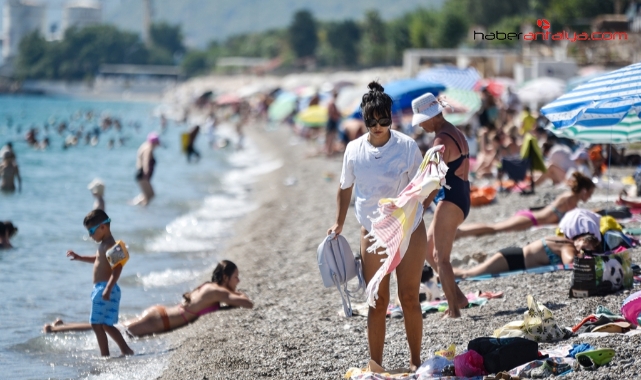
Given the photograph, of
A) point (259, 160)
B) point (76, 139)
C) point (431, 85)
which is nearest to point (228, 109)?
point (76, 139)

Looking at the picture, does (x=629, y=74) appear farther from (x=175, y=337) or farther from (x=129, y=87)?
(x=129, y=87)

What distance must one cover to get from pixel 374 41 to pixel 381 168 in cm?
9871

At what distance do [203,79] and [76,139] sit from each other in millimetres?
107717

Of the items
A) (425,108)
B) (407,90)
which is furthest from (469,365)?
(407,90)

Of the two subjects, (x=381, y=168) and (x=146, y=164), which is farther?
(x=146, y=164)

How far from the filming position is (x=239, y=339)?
6.52 metres

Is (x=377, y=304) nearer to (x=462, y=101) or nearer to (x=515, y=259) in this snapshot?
(x=515, y=259)

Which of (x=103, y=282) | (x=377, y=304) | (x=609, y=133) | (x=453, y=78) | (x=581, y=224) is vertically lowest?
(x=103, y=282)

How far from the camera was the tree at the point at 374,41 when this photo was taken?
97.7m

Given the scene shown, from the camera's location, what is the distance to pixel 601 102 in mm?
6723

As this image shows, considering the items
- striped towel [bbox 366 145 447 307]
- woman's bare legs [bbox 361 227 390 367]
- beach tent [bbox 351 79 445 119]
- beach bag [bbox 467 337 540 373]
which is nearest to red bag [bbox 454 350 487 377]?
beach bag [bbox 467 337 540 373]

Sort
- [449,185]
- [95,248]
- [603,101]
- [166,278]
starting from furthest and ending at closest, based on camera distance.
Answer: [95,248] → [166,278] → [603,101] → [449,185]

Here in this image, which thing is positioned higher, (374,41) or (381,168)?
(374,41)

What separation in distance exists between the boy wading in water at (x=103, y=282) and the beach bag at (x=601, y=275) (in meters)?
3.46
